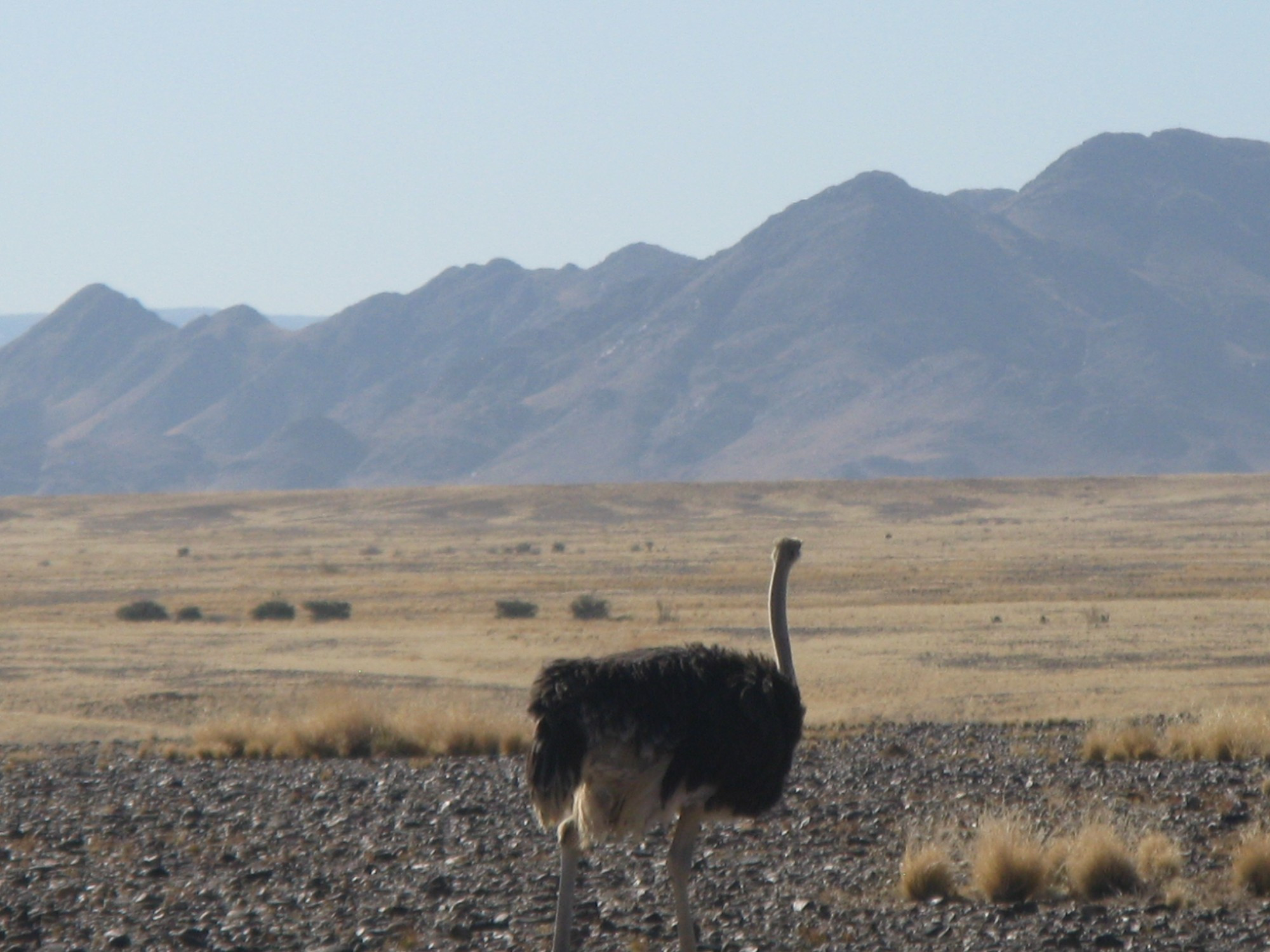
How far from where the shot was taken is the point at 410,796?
47.4 feet

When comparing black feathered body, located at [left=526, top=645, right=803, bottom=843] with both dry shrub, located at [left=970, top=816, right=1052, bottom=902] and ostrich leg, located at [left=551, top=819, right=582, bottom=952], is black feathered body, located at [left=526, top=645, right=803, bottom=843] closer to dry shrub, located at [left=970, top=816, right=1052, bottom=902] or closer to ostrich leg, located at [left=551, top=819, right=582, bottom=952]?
ostrich leg, located at [left=551, top=819, right=582, bottom=952]

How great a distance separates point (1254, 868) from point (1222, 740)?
5.57 m

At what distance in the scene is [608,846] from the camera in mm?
11953

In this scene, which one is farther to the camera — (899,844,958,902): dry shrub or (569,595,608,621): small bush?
(569,595,608,621): small bush

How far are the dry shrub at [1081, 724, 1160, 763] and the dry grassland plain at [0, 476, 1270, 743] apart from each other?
4.06m

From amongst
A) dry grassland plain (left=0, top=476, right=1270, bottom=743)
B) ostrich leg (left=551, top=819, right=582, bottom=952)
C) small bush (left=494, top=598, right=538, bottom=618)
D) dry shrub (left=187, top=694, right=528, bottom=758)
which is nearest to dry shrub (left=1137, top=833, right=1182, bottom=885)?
ostrich leg (left=551, top=819, right=582, bottom=952)

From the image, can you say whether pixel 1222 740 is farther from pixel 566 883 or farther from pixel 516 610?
pixel 516 610

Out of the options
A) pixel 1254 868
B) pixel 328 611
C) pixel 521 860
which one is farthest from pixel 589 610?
pixel 1254 868

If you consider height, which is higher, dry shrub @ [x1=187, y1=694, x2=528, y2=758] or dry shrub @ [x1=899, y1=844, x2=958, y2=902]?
dry shrub @ [x1=899, y1=844, x2=958, y2=902]

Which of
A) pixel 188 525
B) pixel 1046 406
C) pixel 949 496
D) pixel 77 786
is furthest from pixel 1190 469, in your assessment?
pixel 77 786

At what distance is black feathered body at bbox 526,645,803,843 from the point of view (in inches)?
331

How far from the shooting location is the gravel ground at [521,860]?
9.51 metres

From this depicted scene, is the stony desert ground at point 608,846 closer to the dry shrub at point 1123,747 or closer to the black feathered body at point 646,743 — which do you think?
the dry shrub at point 1123,747

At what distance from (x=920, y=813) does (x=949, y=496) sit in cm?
8092
